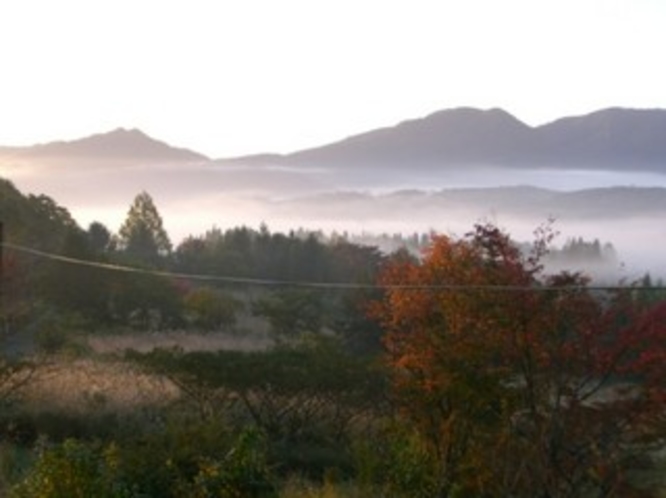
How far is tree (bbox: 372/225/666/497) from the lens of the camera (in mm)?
15141

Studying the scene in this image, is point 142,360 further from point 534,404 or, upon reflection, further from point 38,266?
point 38,266

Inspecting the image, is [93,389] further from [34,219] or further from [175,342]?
[34,219]

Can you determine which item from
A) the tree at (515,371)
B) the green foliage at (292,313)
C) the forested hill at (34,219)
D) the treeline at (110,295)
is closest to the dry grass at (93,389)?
the treeline at (110,295)

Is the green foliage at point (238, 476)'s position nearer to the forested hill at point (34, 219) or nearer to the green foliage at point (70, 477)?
the green foliage at point (70, 477)

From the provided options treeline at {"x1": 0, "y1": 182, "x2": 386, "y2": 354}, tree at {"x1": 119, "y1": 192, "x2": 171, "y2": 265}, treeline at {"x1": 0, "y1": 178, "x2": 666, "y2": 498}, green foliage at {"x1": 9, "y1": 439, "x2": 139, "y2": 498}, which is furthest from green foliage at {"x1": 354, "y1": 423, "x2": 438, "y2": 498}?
tree at {"x1": 119, "y1": 192, "x2": 171, "y2": 265}

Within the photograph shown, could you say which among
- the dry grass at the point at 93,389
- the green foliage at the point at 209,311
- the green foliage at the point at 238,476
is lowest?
the green foliage at the point at 209,311

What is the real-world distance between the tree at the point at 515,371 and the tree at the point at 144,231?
5580cm

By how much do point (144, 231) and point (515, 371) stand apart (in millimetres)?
59978

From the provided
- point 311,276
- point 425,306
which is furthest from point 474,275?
point 311,276

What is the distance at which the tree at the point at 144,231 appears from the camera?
72.2 metres

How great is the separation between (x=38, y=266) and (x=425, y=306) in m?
31.3

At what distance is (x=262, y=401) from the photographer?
20.8 m

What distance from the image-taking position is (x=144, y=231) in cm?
7350

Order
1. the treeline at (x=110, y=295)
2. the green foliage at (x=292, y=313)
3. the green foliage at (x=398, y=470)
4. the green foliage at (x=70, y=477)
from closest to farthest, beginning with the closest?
the green foliage at (x=70, y=477)
the green foliage at (x=398, y=470)
the treeline at (x=110, y=295)
the green foliage at (x=292, y=313)
